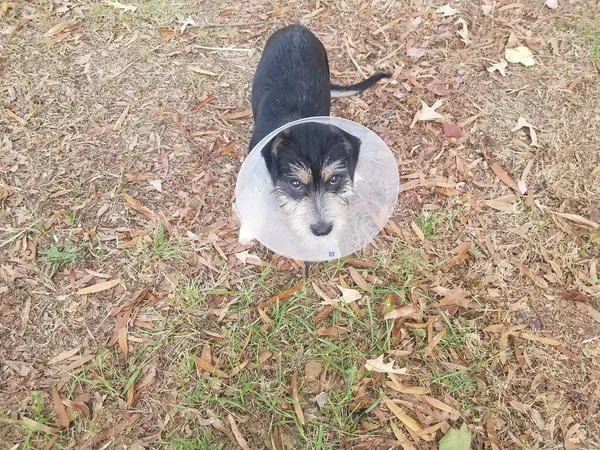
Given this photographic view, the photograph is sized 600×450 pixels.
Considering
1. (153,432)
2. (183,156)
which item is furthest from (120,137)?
(153,432)

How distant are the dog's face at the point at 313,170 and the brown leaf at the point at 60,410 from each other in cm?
213

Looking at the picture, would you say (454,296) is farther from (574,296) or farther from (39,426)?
(39,426)

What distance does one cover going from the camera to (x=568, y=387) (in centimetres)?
347

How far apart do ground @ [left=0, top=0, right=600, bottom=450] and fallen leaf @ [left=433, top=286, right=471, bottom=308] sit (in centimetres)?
2

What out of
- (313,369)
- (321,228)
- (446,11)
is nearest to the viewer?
(321,228)

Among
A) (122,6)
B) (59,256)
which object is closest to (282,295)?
(59,256)

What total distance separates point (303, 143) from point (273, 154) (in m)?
0.23

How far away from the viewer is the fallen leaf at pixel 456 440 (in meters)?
3.20

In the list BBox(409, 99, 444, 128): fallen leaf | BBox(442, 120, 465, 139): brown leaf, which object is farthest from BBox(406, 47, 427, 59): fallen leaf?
BBox(442, 120, 465, 139): brown leaf

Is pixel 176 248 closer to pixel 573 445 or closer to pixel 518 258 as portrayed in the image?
pixel 518 258

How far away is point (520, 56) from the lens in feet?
17.0

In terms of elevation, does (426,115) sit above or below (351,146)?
below

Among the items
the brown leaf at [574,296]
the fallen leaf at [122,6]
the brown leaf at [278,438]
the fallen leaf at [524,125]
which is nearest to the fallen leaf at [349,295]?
the brown leaf at [278,438]

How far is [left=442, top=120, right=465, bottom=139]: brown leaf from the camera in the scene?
4.67 metres
